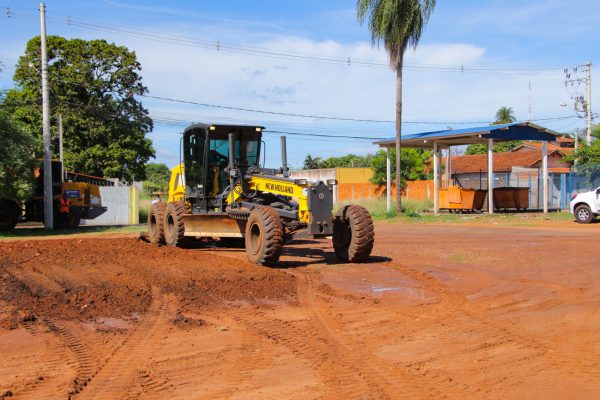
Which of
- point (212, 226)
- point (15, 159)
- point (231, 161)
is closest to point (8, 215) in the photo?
point (15, 159)

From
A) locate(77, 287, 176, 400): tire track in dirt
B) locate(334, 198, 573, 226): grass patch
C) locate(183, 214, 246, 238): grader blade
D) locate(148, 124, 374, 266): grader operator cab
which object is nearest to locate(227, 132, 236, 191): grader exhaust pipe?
locate(148, 124, 374, 266): grader operator cab

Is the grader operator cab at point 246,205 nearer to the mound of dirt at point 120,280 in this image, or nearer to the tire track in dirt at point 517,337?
the mound of dirt at point 120,280

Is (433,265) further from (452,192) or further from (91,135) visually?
(91,135)

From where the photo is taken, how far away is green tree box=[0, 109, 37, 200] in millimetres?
22844

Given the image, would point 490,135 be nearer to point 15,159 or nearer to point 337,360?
point 15,159

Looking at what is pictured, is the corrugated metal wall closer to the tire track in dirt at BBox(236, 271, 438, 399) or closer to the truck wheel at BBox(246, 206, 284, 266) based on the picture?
the truck wheel at BBox(246, 206, 284, 266)

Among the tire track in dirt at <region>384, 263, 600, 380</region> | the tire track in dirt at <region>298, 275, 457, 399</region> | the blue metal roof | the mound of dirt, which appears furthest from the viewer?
the blue metal roof

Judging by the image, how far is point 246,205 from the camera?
13336 millimetres

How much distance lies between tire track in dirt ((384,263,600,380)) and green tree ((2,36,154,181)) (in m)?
33.8

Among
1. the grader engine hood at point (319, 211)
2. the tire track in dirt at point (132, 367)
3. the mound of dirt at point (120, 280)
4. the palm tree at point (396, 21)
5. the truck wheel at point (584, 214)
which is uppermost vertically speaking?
the palm tree at point (396, 21)

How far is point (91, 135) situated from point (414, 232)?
25275 mm

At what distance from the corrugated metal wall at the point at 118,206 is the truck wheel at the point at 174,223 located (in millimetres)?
19550

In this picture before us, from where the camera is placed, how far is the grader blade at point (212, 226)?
14.0m

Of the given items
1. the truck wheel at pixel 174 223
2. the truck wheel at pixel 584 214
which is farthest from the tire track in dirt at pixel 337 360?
the truck wheel at pixel 584 214
